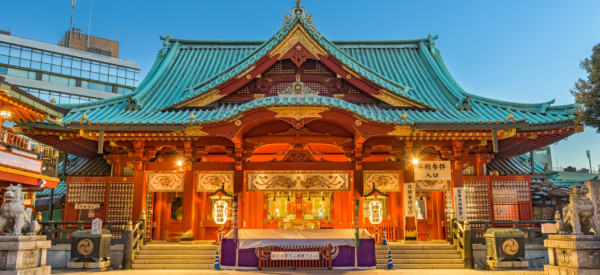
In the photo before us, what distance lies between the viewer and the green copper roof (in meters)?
15.6

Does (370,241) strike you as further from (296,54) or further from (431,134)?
(296,54)

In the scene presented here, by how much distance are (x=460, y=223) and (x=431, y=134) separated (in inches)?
124

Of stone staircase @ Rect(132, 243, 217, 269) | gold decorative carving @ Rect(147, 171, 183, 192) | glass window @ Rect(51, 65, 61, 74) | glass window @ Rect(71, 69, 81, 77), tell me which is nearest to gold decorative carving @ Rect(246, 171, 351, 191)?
gold decorative carving @ Rect(147, 171, 183, 192)

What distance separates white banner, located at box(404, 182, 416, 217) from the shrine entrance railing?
434 centimetres

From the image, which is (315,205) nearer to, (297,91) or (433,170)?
(433,170)

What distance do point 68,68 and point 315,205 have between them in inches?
1778

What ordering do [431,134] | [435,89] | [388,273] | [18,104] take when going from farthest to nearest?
[435,89], [431,134], [18,104], [388,273]

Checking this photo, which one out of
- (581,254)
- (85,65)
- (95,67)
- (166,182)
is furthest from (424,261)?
(95,67)

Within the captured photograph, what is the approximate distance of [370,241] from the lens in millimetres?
14148

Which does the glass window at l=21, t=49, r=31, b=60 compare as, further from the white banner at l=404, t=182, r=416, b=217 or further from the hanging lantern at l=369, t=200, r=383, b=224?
the white banner at l=404, t=182, r=416, b=217

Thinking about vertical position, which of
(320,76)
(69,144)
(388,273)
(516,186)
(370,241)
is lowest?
(388,273)

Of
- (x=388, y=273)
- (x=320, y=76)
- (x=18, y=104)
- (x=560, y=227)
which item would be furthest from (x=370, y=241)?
(x=18, y=104)

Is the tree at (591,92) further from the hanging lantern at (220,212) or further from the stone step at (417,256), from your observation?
the hanging lantern at (220,212)

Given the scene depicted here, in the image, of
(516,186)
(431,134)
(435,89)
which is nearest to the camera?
(431,134)
